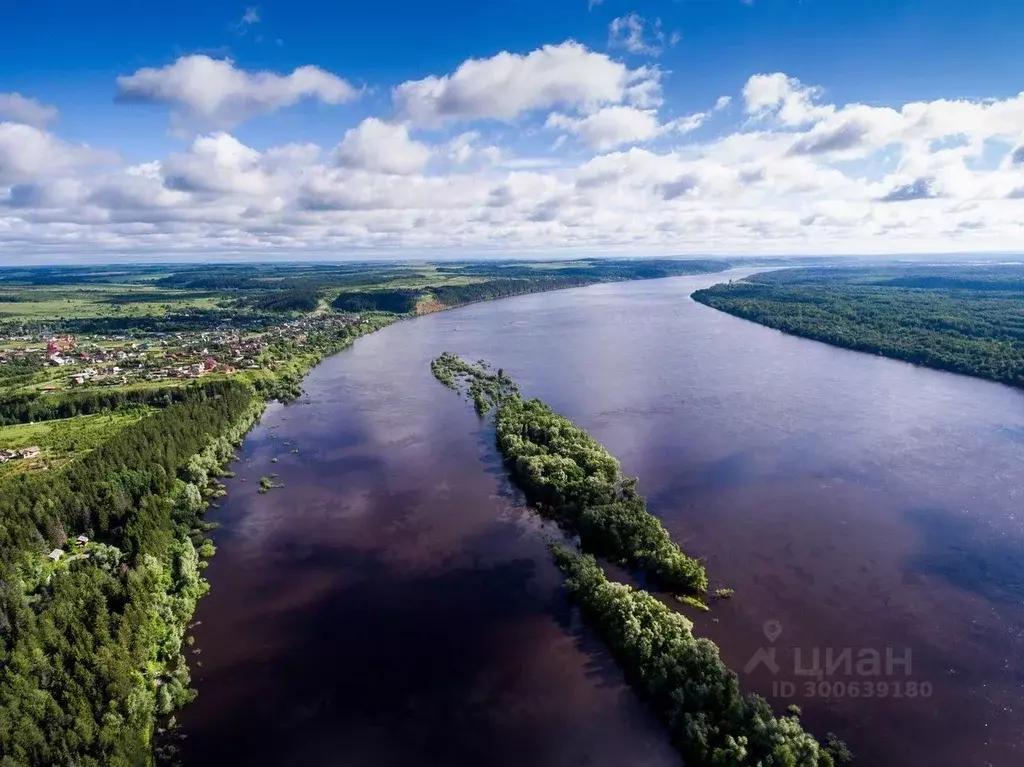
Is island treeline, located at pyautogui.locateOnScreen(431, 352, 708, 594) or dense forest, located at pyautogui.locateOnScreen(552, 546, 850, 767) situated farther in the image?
island treeline, located at pyautogui.locateOnScreen(431, 352, 708, 594)

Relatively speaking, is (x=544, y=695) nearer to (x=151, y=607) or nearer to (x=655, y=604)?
(x=655, y=604)

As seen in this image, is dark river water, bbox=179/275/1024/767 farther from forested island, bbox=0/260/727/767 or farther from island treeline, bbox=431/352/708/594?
forested island, bbox=0/260/727/767

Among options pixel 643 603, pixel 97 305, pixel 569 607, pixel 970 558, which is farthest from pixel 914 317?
pixel 97 305

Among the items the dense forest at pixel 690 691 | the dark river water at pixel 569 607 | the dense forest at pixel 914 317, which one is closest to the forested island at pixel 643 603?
the dense forest at pixel 690 691

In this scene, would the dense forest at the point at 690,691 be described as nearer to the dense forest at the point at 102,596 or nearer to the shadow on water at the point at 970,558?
the shadow on water at the point at 970,558

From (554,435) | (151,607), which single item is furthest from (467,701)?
(554,435)

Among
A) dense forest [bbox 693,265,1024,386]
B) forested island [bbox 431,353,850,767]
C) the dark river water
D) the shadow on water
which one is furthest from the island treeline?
dense forest [bbox 693,265,1024,386]
